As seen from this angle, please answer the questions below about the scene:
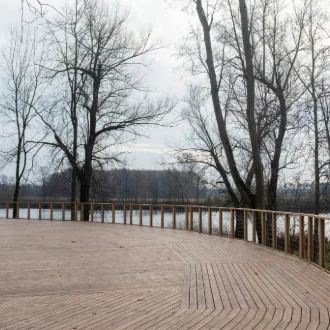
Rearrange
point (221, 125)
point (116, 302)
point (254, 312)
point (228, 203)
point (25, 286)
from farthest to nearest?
1. point (228, 203)
2. point (221, 125)
3. point (25, 286)
4. point (116, 302)
5. point (254, 312)

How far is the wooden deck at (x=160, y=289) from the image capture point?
4.18m

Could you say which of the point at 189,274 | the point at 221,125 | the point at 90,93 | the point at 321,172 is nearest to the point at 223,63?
the point at 221,125

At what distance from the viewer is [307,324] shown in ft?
13.1

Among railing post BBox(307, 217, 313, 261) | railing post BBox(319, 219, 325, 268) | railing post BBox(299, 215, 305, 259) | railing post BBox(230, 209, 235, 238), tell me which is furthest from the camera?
railing post BBox(230, 209, 235, 238)

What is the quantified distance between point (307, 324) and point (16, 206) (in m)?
20.2

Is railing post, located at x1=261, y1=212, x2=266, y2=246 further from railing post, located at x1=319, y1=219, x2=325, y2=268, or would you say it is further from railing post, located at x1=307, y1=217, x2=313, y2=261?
railing post, located at x1=319, y1=219, x2=325, y2=268

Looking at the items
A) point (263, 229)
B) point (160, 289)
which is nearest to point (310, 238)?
point (263, 229)

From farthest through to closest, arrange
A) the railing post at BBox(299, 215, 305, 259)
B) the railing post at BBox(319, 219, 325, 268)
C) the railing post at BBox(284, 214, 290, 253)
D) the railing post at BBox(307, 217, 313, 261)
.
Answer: the railing post at BBox(284, 214, 290, 253)
the railing post at BBox(299, 215, 305, 259)
the railing post at BBox(307, 217, 313, 261)
the railing post at BBox(319, 219, 325, 268)

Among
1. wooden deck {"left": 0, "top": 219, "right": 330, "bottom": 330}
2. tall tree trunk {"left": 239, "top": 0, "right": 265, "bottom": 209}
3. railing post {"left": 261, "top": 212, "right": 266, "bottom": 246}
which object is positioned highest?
tall tree trunk {"left": 239, "top": 0, "right": 265, "bottom": 209}

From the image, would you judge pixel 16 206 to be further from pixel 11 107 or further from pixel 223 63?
pixel 223 63

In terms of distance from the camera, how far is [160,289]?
18.4 feet

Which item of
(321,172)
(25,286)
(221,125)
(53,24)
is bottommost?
(25,286)

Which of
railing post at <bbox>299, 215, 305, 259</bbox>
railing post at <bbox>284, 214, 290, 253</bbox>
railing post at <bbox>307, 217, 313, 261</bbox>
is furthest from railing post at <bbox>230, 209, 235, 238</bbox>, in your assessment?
railing post at <bbox>307, 217, 313, 261</bbox>

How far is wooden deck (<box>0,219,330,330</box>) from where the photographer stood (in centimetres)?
418
